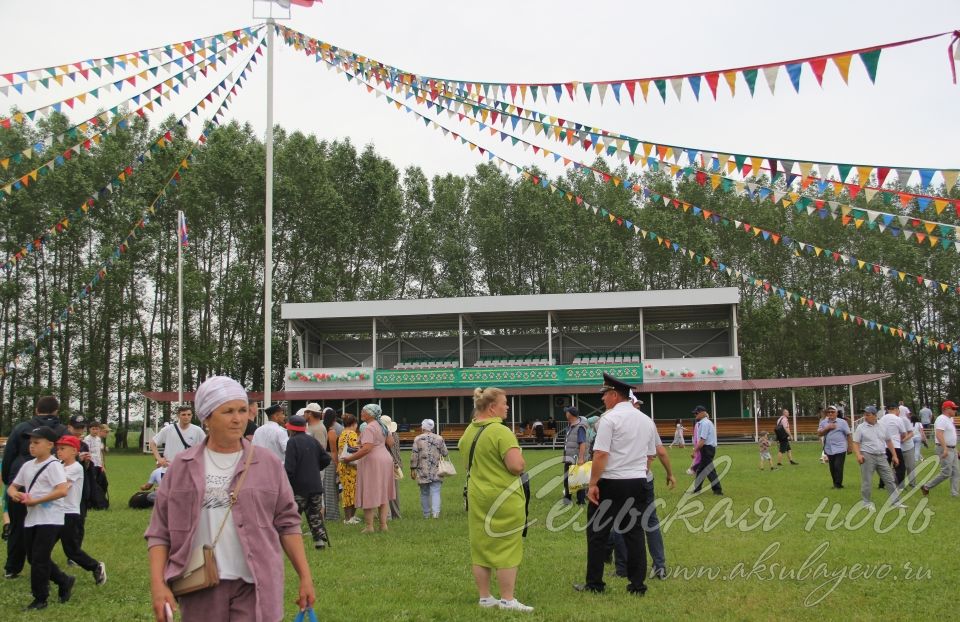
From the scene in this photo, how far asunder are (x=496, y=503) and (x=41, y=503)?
3.78 meters

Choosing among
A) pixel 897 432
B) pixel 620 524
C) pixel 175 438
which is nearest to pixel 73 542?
pixel 175 438

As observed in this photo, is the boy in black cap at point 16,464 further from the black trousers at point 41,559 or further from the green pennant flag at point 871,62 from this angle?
the green pennant flag at point 871,62

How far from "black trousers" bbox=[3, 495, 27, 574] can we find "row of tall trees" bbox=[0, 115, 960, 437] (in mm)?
31934

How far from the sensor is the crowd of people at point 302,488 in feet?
11.7

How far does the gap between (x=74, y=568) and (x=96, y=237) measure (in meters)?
35.3

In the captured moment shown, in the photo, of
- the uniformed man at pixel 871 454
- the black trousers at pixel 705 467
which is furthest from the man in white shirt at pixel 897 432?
the black trousers at pixel 705 467

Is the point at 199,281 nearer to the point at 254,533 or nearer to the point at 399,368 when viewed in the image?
the point at 399,368

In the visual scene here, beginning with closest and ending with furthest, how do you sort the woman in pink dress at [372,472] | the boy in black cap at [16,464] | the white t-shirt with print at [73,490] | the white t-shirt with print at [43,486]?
the white t-shirt with print at [43,486] < the white t-shirt with print at [73,490] < the boy in black cap at [16,464] < the woman in pink dress at [372,472]

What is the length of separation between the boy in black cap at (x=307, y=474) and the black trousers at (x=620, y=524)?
387cm

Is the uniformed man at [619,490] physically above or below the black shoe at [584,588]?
above

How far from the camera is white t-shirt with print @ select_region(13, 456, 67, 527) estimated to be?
22.8 ft

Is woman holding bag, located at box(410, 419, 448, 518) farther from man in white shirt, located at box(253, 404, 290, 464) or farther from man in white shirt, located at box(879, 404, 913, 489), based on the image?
man in white shirt, located at box(879, 404, 913, 489)

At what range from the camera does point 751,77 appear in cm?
811

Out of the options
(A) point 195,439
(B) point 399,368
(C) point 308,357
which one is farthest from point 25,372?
(A) point 195,439
